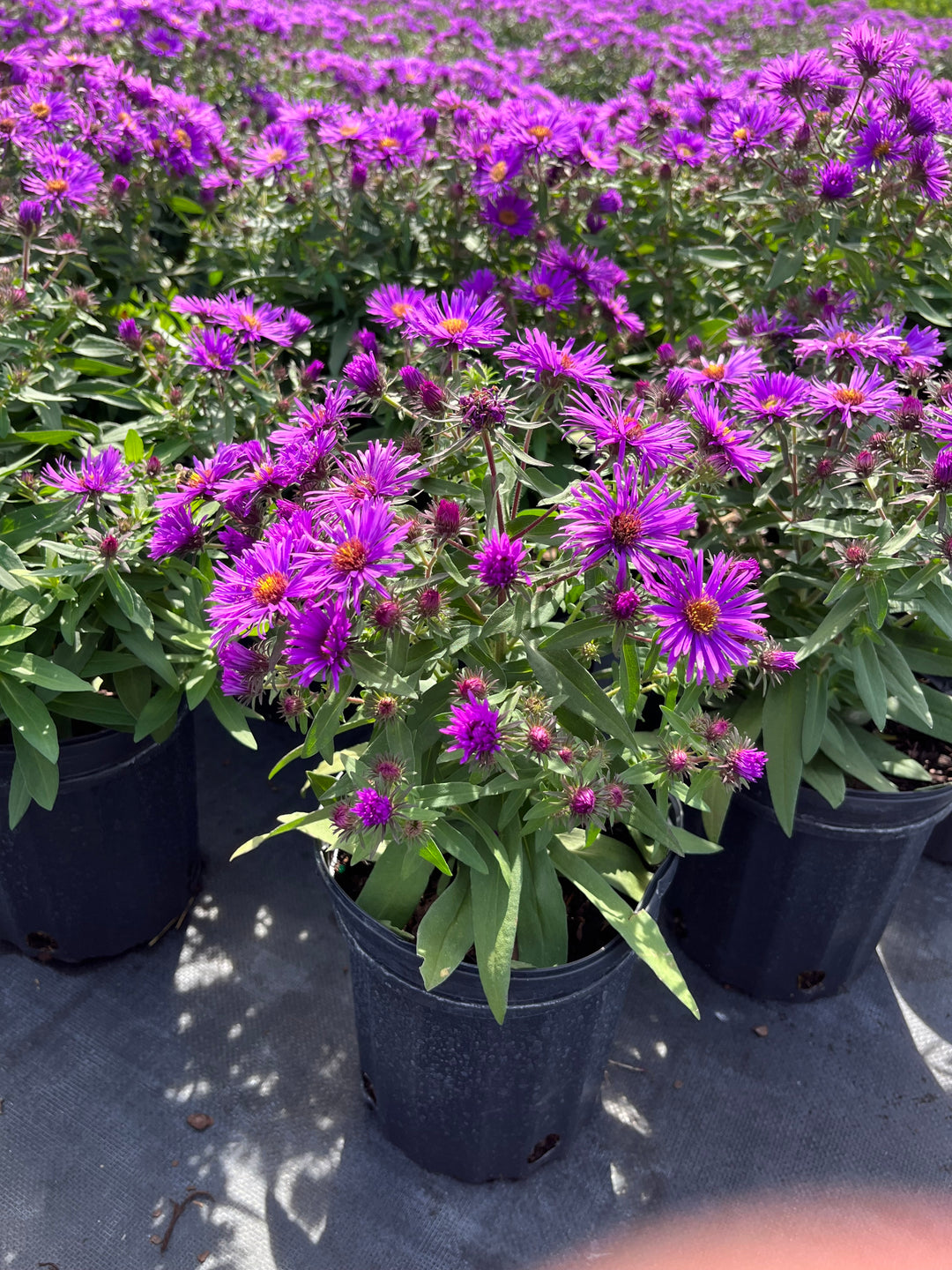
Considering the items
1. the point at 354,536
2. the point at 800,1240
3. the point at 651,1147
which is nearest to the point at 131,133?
the point at 354,536

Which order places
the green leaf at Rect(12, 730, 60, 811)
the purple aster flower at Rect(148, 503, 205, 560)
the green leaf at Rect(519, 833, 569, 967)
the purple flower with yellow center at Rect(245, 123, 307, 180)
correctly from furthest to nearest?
the purple flower with yellow center at Rect(245, 123, 307, 180)
the green leaf at Rect(12, 730, 60, 811)
the green leaf at Rect(519, 833, 569, 967)
the purple aster flower at Rect(148, 503, 205, 560)

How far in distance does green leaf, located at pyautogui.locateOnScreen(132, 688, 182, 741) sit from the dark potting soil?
48 cm

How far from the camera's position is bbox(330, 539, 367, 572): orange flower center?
1231mm

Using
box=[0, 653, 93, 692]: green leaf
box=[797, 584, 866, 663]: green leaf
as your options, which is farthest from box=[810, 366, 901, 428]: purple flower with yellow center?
box=[0, 653, 93, 692]: green leaf

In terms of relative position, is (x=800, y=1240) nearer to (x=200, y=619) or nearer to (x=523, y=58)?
(x=200, y=619)

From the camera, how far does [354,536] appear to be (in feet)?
4.08

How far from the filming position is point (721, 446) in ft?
5.07

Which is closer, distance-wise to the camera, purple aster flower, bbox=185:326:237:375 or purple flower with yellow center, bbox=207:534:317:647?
purple flower with yellow center, bbox=207:534:317:647

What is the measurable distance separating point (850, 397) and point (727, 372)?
0.25m

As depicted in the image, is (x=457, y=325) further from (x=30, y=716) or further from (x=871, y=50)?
(x=871, y=50)

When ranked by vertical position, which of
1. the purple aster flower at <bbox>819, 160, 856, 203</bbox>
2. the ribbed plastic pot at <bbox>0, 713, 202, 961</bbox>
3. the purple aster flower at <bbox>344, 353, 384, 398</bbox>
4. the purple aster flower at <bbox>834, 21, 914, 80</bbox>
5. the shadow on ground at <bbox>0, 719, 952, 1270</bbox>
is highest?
the purple aster flower at <bbox>834, 21, 914, 80</bbox>

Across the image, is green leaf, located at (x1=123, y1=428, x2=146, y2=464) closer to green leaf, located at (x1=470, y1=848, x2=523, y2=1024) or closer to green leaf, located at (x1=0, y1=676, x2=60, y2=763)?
green leaf, located at (x1=0, y1=676, x2=60, y2=763)

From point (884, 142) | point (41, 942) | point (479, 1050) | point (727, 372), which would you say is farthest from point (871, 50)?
point (41, 942)

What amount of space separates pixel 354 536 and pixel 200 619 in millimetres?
811
